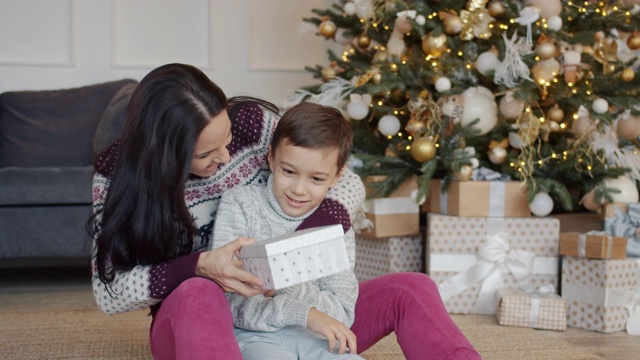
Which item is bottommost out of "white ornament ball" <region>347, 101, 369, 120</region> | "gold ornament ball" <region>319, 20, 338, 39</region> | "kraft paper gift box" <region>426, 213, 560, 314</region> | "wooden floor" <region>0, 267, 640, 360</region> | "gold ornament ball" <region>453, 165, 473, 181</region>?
"wooden floor" <region>0, 267, 640, 360</region>

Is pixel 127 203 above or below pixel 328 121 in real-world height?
below

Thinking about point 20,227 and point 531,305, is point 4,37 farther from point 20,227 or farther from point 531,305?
point 531,305

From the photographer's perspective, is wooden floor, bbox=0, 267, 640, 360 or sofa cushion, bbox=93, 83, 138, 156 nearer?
wooden floor, bbox=0, 267, 640, 360

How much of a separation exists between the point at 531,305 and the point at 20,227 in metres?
1.72

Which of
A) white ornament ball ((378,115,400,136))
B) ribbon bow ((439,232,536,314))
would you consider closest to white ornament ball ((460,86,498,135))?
white ornament ball ((378,115,400,136))

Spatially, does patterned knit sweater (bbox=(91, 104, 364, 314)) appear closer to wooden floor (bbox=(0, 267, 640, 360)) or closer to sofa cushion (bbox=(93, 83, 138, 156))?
wooden floor (bbox=(0, 267, 640, 360))

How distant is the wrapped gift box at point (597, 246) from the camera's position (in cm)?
222

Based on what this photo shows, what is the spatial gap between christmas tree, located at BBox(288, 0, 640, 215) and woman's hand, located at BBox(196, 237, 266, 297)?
1237 mm

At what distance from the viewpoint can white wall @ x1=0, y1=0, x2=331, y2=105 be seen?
352 cm

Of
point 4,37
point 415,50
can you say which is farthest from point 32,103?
point 415,50

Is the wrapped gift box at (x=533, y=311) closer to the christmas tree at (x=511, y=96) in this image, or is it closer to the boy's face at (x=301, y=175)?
the christmas tree at (x=511, y=96)

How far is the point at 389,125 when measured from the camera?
8.57 feet

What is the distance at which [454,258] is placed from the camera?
2.46m

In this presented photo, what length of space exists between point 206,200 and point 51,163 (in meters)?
1.89
